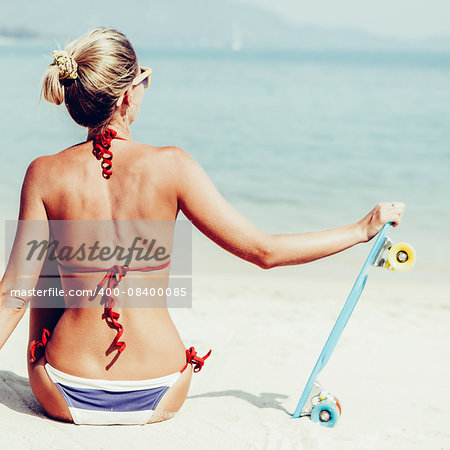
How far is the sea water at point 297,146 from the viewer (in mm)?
8758

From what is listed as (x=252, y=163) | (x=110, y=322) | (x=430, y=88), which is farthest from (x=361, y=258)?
(x=430, y=88)

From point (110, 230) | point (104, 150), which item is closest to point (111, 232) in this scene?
point (110, 230)

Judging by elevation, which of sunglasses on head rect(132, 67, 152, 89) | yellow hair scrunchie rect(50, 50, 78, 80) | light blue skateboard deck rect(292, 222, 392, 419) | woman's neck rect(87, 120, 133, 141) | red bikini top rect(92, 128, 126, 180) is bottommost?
light blue skateboard deck rect(292, 222, 392, 419)

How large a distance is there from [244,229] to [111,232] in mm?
433

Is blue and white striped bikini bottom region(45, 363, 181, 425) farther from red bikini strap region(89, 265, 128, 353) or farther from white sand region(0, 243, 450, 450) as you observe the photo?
red bikini strap region(89, 265, 128, 353)

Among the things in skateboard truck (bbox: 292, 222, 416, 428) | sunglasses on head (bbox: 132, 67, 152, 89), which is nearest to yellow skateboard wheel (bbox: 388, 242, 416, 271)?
skateboard truck (bbox: 292, 222, 416, 428)

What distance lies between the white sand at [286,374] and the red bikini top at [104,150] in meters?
0.90

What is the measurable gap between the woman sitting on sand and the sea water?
19 cm

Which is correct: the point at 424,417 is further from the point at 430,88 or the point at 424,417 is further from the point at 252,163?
the point at 430,88

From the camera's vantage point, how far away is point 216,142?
49.8 ft

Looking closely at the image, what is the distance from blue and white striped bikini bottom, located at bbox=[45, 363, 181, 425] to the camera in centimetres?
228

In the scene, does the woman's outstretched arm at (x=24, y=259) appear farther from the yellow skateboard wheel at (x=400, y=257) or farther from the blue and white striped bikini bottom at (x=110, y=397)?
the yellow skateboard wheel at (x=400, y=257)

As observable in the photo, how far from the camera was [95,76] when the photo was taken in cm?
210

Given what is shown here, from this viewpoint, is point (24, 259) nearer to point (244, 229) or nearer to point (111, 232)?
point (111, 232)
